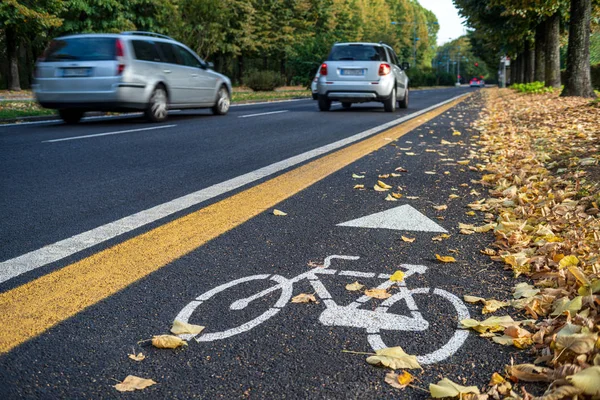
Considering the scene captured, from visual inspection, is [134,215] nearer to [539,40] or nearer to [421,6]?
[539,40]

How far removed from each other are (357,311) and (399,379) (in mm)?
594

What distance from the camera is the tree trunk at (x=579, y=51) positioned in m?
16.7

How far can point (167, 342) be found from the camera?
218 centimetres

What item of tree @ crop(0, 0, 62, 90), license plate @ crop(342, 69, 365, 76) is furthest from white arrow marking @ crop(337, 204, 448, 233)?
tree @ crop(0, 0, 62, 90)

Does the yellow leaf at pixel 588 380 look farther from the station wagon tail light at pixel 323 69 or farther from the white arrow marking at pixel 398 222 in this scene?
the station wagon tail light at pixel 323 69

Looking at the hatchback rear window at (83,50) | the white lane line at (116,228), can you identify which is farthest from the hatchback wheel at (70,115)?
the white lane line at (116,228)

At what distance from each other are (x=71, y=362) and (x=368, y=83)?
14.0 m

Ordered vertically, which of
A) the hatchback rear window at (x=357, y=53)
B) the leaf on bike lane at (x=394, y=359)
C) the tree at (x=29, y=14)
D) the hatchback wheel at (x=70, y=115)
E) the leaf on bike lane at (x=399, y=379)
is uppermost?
the tree at (x=29, y=14)

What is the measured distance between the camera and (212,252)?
330 centimetres

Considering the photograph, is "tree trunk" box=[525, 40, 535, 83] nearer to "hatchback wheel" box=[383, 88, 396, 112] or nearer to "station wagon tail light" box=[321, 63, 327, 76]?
"hatchback wheel" box=[383, 88, 396, 112]

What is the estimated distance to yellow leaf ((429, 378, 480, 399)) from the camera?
183cm

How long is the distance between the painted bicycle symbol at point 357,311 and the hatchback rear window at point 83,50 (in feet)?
31.2

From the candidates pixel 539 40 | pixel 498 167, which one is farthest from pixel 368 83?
pixel 539 40

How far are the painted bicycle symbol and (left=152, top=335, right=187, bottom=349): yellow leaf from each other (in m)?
0.07
